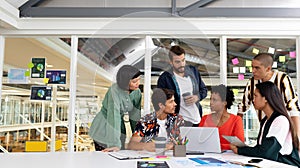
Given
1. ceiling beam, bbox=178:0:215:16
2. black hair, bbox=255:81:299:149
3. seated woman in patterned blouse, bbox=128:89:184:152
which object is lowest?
seated woman in patterned blouse, bbox=128:89:184:152

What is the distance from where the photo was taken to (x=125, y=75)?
6.35 feet

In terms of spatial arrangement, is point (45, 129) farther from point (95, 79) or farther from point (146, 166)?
point (146, 166)

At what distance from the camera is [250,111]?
10.3 ft

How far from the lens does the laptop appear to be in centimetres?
206

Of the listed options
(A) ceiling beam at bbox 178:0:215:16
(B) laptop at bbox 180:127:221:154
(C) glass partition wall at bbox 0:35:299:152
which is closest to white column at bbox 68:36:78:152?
(C) glass partition wall at bbox 0:35:299:152

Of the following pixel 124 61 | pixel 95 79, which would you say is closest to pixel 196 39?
pixel 124 61

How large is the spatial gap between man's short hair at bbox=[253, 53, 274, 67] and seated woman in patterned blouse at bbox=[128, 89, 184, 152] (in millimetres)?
1349

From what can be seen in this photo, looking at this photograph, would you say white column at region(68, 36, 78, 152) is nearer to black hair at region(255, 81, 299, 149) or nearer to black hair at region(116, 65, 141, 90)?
black hair at region(116, 65, 141, 90)

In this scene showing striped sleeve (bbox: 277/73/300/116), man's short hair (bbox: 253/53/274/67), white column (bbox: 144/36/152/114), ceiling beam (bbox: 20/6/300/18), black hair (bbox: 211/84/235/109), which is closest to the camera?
white column (bbox: 144/36/152/114)

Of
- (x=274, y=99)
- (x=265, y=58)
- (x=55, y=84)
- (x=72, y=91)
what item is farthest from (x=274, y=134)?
(x=55, y=84)

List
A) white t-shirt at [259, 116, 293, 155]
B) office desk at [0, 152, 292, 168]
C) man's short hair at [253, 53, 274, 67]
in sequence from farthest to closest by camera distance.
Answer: man's short hair at [253, 53, 274, 67] < white t-shirt at [259, 116, 293, 155] < office desk at [0, 152, 292, 168]

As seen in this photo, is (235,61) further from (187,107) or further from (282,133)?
(282,133)

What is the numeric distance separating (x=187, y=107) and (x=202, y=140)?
0.86 feet

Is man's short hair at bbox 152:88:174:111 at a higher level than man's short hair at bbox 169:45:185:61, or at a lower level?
lower
